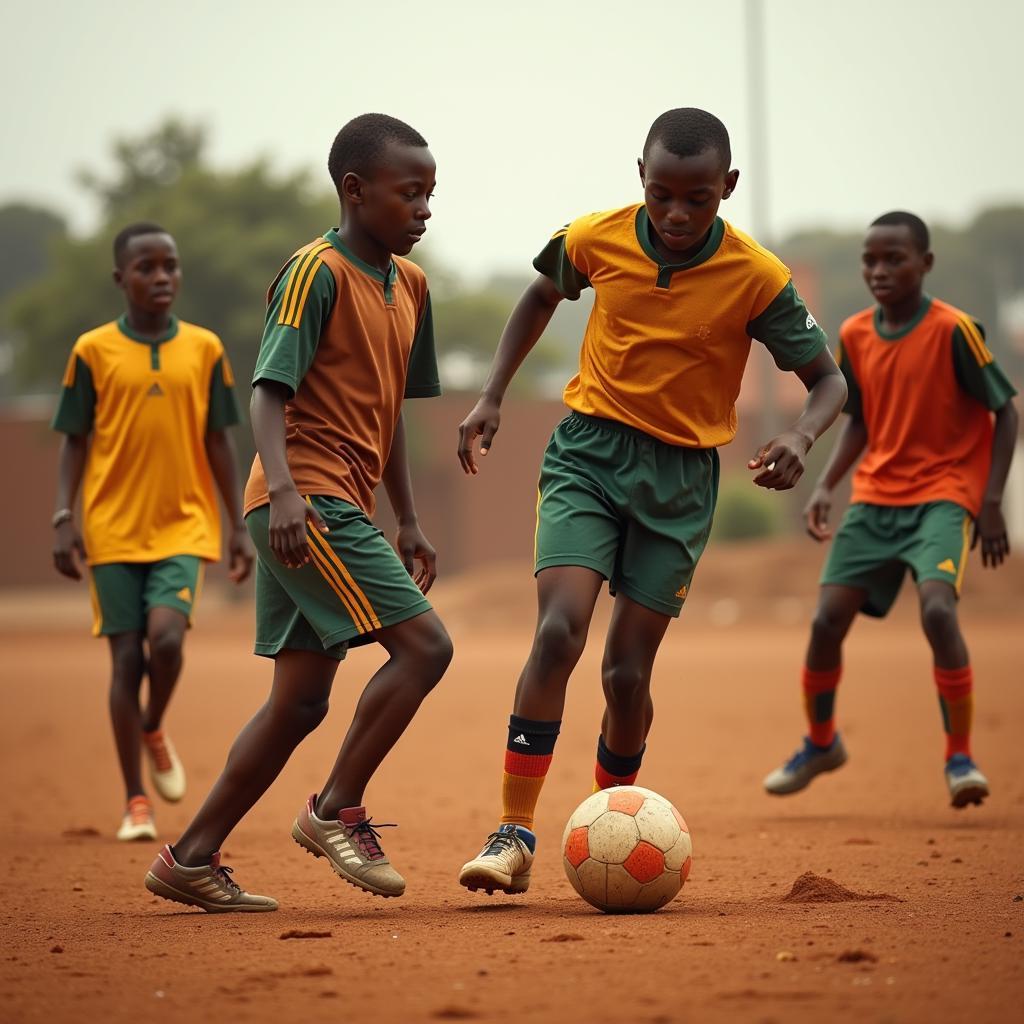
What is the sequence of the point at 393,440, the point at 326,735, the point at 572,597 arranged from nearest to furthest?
1. the point at 572,597
2. the point at 393,440
3. the point at 326,735

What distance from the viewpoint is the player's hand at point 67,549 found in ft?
22.7

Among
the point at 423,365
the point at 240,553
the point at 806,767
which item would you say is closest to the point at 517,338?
the point at 423,365

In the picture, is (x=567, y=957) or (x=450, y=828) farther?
(x=450, y=828)

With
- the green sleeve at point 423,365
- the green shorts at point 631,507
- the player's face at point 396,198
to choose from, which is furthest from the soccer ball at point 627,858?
the player's face at point 396,198

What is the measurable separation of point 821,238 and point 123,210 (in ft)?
170

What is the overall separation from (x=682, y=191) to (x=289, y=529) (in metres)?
1.59

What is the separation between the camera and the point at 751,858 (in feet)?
19.3

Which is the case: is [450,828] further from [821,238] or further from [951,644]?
[821,238]

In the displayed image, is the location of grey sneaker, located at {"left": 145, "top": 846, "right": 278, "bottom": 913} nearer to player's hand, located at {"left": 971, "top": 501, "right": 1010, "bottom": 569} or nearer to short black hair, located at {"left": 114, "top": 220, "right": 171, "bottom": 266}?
short black hair, located at {"left": 114, "top": 220, "right": 171, "bottom": 266}

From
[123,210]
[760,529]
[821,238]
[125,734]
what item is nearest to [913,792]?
[125,734]

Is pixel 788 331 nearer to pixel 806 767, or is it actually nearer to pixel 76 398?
pixel 806 767

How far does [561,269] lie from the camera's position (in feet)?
17.5

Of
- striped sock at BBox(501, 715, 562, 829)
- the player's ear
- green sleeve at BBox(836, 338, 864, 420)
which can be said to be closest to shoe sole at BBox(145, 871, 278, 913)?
striped sock at BBox(501, 715, 562, 829)

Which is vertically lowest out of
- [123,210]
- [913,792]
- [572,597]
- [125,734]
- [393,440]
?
[913,792]
